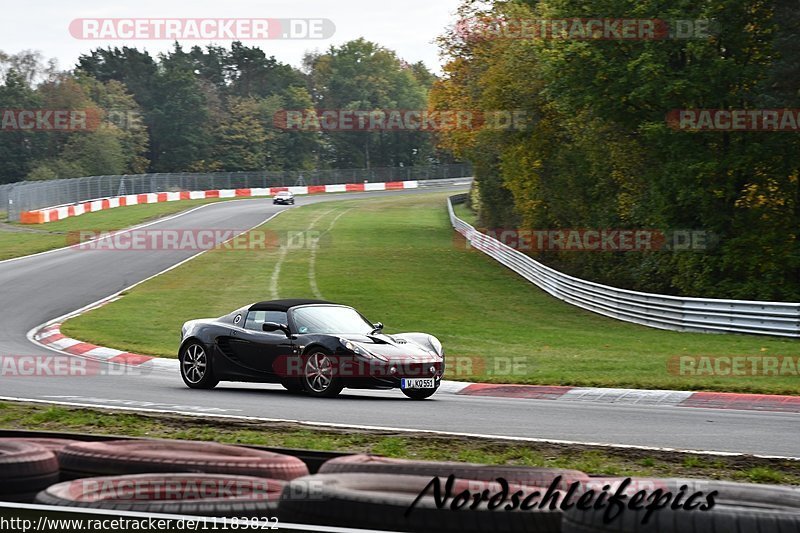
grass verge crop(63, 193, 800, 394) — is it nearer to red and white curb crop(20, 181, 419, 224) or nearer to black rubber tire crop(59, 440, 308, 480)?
black rubber tire crop(59, 440, 308, 480)

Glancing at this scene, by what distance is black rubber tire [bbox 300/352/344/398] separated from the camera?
13.8 meters

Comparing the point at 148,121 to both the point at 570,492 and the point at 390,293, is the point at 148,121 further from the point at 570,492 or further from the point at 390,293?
the point at 570,492

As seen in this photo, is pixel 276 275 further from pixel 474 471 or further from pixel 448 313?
pixel 474 471

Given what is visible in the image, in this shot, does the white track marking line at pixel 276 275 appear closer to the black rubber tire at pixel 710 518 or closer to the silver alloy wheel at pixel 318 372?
the silver alloy wheel at pixel 318 372

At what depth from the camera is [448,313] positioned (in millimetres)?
28078

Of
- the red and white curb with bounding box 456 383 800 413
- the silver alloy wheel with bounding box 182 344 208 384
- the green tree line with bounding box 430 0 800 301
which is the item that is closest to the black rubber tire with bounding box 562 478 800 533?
the red and white curb with bounding box 456 383 800 413

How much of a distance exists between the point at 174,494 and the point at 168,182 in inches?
3290

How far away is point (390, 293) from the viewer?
32156mm

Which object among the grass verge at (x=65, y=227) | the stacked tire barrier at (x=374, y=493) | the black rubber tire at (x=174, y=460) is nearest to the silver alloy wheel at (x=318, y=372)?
the black rubber tire at (x=174, y=460)

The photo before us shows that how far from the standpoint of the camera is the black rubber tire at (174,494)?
17.4 feet

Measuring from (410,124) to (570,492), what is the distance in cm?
11840

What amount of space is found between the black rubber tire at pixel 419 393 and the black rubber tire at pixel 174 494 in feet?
26.7

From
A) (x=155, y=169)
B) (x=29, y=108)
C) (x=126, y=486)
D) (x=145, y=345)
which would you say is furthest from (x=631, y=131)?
(x=155, y=169)

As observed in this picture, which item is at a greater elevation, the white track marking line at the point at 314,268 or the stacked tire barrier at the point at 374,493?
the stacked tire barrier at the point at 374,493
